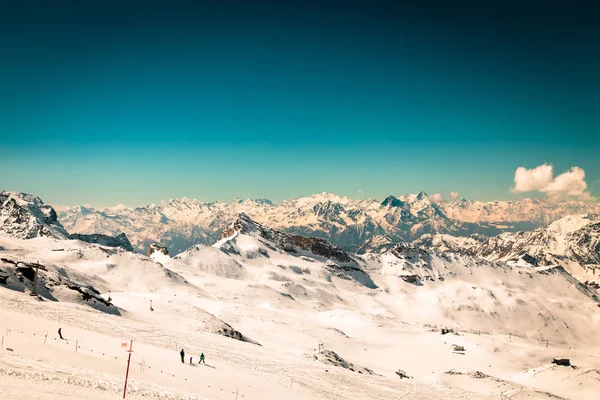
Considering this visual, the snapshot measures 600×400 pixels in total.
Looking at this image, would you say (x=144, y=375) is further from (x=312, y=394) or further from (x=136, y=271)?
(x=136, y=271)

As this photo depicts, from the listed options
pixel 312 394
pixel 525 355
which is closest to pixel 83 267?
pixel 312 394

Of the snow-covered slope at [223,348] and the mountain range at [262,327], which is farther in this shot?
the mountain range at [262,327]

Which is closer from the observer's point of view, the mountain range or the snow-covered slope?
the snow-covered slope

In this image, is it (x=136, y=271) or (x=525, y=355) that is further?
(x=136, y=271)

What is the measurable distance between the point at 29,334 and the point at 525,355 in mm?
113727

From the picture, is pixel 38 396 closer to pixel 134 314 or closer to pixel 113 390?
pixel 113 390

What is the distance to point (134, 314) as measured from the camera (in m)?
66.9

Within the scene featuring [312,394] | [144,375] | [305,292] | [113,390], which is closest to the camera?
[113,390]

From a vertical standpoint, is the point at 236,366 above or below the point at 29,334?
below

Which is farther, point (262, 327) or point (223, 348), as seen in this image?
point (262, 327)

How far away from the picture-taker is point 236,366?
45219mm

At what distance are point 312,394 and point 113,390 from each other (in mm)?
22044

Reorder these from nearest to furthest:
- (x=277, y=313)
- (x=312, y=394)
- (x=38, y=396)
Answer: (x=38, y=396) → (x=312, y=394) → (x=277, y=313)

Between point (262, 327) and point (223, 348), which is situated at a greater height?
point (223, 348)
